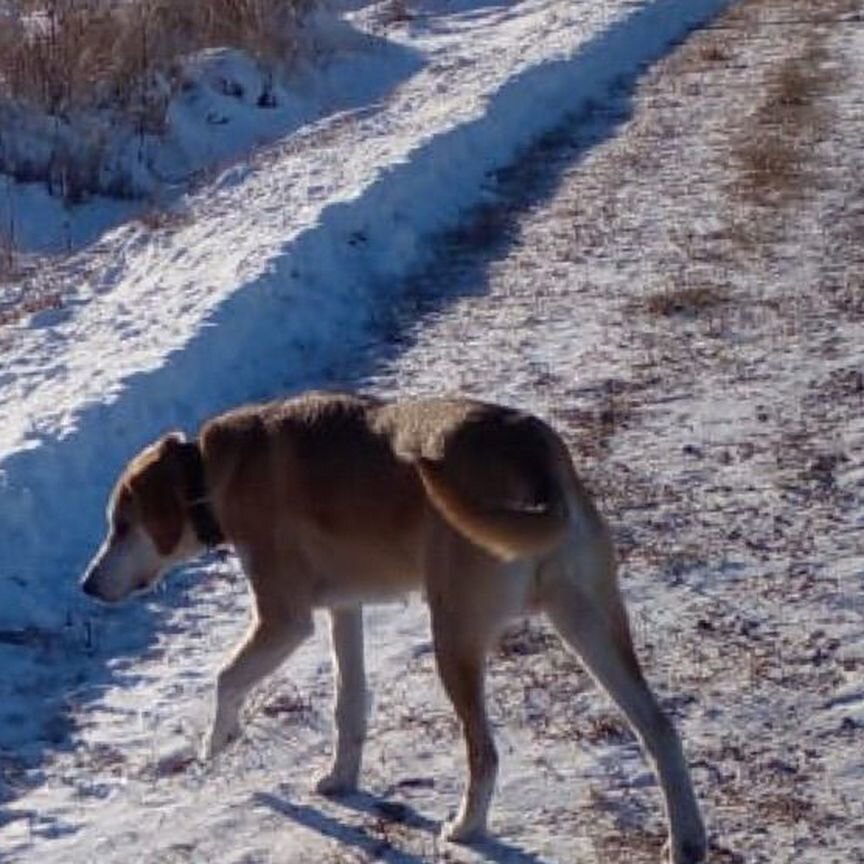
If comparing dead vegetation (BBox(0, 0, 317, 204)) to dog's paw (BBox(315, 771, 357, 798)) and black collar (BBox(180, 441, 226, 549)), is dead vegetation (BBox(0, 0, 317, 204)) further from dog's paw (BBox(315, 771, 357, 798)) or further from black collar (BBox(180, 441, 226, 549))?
dog's paw (BBox(315, 771, 357, 798))

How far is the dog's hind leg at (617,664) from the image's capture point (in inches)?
219

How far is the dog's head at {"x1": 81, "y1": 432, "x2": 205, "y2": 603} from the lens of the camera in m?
6.32

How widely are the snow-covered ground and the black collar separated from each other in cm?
64

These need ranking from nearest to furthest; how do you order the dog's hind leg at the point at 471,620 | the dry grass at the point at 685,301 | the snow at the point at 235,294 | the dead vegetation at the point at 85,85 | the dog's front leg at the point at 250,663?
the dog's hind leg at the point at 471,620 < the dog's front leg at the point at 250,663 < the snow at the point at 235,294 < the dry grass at the point at 685,301 < the dead vegetation at the point at 85,85

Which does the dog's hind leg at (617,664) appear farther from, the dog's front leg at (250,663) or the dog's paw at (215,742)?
the dog's paw at (215,742)

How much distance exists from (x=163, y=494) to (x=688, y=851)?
1.72 m

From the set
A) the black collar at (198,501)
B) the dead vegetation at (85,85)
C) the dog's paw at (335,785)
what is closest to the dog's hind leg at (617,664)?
the dog's paw at (335,785)

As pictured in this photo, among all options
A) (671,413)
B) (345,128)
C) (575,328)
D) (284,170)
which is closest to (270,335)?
(575,328)

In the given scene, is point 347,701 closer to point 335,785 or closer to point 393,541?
point 335,785

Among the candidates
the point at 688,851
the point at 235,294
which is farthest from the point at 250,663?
the point at 235,294

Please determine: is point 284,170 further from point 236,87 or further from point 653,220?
point 236,87

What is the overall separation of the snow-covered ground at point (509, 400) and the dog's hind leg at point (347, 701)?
89 millimetres

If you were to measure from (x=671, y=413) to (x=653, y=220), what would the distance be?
15.5 ft

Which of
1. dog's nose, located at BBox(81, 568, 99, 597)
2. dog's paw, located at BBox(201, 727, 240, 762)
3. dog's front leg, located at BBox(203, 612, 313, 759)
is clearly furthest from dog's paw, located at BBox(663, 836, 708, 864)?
dog's nose, located at BBox(81, 568, 99, 597)
